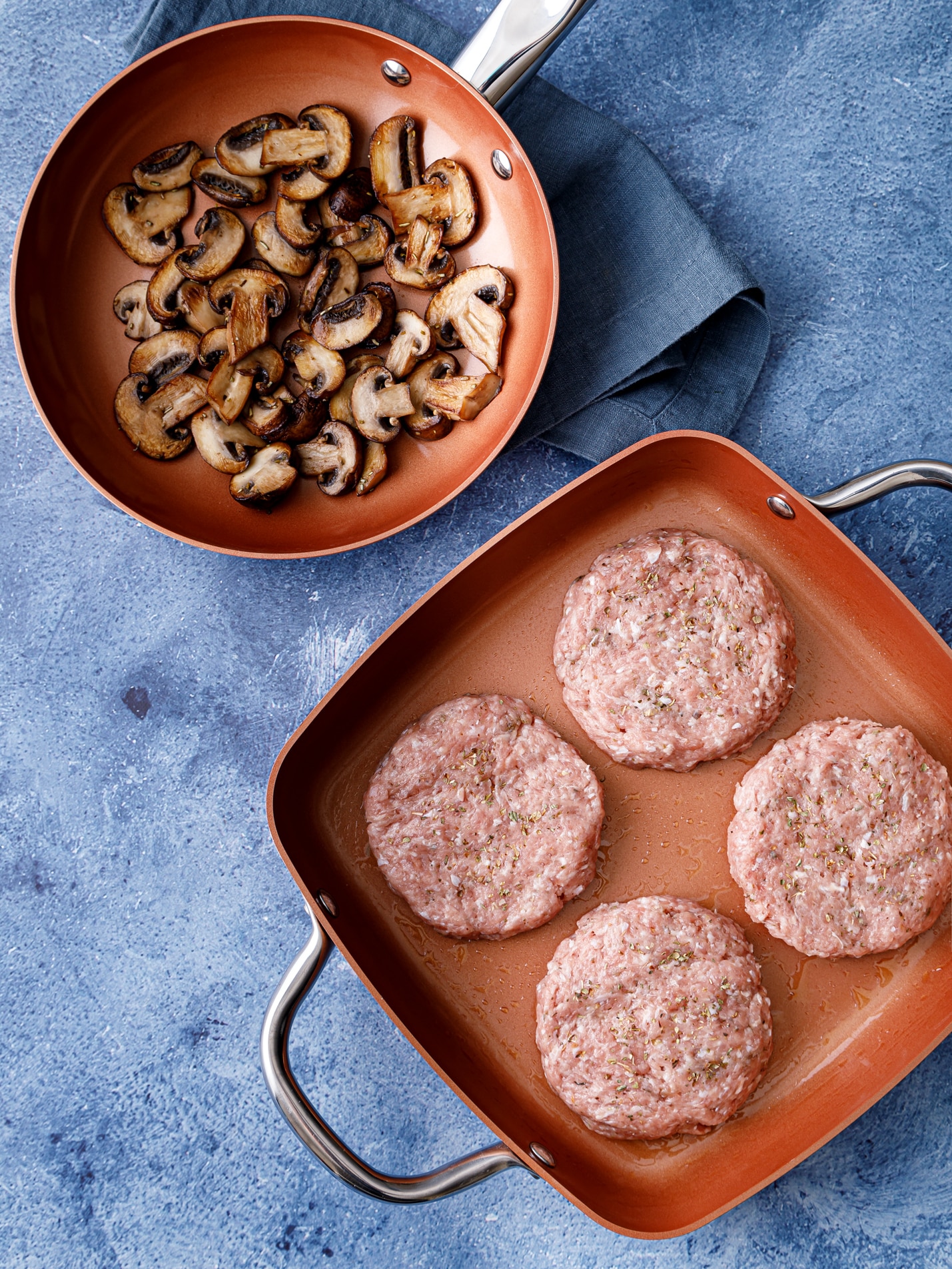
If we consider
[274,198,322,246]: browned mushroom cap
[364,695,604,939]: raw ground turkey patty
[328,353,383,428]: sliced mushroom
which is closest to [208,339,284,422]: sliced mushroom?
[328,353,383,428]: sliced mushroom

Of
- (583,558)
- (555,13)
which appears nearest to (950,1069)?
(583,558)

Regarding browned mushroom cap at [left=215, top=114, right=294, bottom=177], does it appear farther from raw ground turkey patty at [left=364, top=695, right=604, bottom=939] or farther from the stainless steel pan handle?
raw ground turkey patty at [left=364, top=695, right=604, bottom=939]

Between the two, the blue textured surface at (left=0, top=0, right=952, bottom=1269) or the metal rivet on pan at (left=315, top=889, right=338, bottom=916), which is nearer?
the metal rivet on pan at (left=315, top=889, right=338, bottom=916)

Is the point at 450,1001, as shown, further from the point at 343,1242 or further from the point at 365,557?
the point at 365,557

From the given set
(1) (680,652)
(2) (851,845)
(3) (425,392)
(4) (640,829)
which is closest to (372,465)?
(3) (425,392)

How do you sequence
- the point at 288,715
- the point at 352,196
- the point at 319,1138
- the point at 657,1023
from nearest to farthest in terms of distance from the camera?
the point at 319,1138 → the point at 657,1023 → the point at 352,196 → the point at 288,715

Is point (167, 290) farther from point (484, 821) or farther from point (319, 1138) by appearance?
point (319, 1138)
